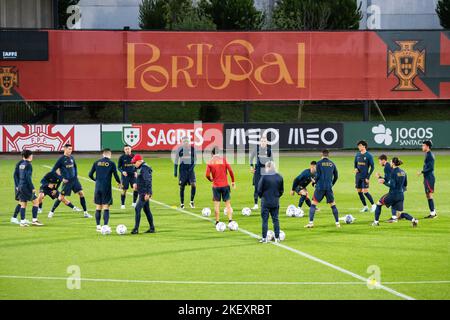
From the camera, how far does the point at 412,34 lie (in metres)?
Answer: 55.7

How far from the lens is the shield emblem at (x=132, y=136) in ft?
173

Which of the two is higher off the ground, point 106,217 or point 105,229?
point 106,217

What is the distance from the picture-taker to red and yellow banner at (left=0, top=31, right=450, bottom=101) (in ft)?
176

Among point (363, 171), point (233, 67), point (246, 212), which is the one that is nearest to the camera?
point (246, 212)

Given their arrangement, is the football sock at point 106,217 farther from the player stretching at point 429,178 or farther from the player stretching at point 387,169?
the player stretching at point 429,178

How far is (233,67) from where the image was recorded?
179ft

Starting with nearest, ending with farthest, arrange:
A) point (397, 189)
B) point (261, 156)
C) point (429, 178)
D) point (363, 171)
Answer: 1. point (397, 189)
2. point (429, 178)
3. point (261, 156)
4. point (363, 171)

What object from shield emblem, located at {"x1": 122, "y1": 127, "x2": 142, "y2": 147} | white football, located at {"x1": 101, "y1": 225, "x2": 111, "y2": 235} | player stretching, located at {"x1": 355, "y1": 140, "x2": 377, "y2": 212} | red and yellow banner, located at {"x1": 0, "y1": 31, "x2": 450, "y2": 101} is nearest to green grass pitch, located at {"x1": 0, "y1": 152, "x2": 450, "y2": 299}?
white football, located at {"x1": 101, "y1": 225, "x2": 111, "y2": 235}

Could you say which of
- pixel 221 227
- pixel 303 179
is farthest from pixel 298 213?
pixel 221 227

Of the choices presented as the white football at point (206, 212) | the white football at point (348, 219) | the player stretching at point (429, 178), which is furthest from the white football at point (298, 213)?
the player stretching at point (429, 178)

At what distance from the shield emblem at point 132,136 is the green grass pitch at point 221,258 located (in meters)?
21.2

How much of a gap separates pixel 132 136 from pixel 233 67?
24.0ft

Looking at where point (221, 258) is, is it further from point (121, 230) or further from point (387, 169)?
point (387, 169)

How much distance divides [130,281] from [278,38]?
126ft
